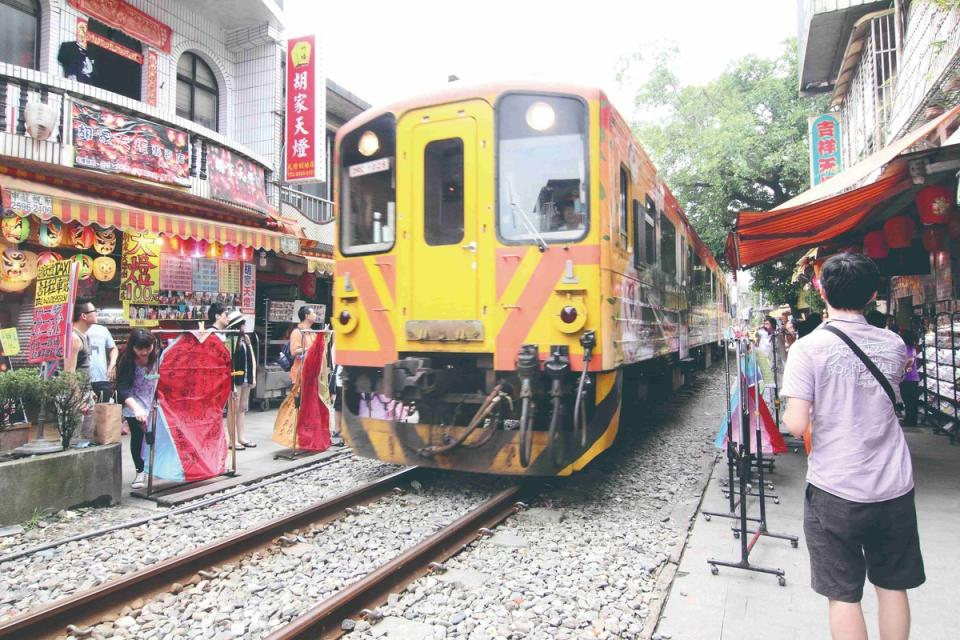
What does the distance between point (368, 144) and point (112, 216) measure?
11.2ft

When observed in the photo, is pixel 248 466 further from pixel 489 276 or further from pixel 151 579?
pixel 489 276

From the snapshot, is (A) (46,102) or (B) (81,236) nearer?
(A) (46,102)

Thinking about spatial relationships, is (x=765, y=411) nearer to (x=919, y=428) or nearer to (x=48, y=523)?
(x=919, y=428)

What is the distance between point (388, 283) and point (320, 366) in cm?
208

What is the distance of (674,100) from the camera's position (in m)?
24.5

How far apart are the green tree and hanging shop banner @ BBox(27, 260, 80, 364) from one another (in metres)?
16.7

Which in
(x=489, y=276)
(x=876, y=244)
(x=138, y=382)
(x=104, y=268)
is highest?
(x=876, y=244)

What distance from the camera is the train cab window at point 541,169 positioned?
473 cm

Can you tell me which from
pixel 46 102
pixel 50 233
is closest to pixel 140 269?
pixel 50 233

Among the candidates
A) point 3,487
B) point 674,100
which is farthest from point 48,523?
point 674,100

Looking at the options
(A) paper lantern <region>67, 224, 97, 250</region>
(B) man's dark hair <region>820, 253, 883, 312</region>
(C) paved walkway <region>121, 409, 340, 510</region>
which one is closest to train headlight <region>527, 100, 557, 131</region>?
(B) man's dark hair <region>820, 253, 883, 312</region>

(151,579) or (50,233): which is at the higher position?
(50,233)

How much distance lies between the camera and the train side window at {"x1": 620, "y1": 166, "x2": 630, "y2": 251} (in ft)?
17.0

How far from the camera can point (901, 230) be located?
693 centimetres
